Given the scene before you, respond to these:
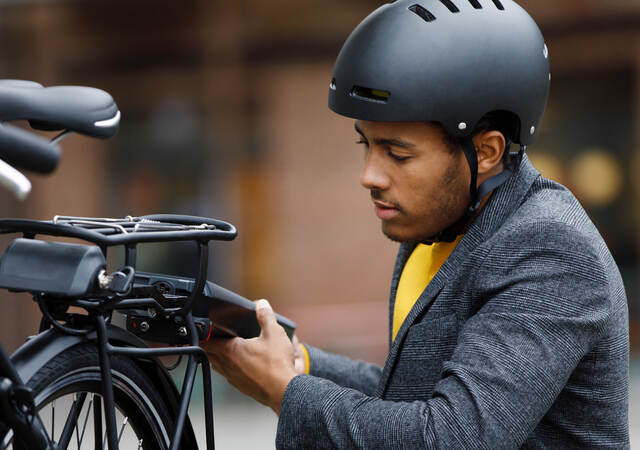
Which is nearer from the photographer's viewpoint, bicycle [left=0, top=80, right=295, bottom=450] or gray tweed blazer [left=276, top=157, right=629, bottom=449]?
bicycle [left=0, top=80, right=295, bottom=450]

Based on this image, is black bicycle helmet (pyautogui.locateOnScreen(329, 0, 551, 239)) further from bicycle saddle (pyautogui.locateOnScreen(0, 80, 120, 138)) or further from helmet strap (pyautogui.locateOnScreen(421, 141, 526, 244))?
bicycle saddle (pyautogui.locateOnScreen(0, 80, 120, 138))

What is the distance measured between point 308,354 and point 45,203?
6.47 meters

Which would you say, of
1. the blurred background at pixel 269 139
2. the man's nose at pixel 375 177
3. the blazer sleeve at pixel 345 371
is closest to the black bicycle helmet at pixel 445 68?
the man's nose at pixel 375 177

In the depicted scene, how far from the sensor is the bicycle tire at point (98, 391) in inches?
65.1

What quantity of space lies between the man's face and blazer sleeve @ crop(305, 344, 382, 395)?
21.2 inches

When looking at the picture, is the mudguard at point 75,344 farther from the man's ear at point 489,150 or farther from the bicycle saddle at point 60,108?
the man's ear at point 489,150

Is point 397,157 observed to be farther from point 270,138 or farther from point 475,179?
point 270,138

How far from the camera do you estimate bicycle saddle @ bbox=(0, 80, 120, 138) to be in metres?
1.59

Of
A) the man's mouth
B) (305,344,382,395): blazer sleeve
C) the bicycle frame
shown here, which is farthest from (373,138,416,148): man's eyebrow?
(305,344,382,395): blazer sleeve

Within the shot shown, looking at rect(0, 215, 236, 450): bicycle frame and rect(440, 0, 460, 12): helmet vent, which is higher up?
rect(440, 0, 460, 12): helmet vent

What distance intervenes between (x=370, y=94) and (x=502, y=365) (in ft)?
2.47

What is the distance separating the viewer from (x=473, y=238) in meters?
2.19

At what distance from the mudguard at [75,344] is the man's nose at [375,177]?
0.66 meters

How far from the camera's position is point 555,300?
193cm
